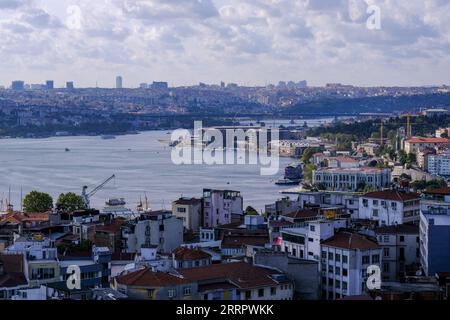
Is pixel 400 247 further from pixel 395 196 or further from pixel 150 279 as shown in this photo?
pixel 150 279

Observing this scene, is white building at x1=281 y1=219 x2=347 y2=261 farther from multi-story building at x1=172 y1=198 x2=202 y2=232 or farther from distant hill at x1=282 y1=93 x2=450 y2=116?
distant hill at x1=282 y1=93 x2=450 y2=116

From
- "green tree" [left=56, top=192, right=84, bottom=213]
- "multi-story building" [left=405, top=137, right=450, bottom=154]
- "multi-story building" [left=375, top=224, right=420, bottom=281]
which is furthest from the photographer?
"multi-story building" [left=405, top=137, right=450, bottom=154]

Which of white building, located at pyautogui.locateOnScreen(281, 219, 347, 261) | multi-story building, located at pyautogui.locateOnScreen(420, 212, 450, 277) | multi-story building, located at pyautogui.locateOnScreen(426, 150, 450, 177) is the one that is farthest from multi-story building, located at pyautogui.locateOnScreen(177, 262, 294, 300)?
multi-story building, located at pyautogui.locateOnScreen(426, 150, 450, 177)

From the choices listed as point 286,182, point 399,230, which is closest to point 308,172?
point 286,182

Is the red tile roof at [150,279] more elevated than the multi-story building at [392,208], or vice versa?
the red tile roof at [150,279]

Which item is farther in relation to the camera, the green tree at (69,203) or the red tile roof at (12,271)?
the green tree at (69,203)

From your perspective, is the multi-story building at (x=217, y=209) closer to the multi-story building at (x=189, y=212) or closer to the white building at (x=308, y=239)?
the multi-story building at (x=189, y=212)

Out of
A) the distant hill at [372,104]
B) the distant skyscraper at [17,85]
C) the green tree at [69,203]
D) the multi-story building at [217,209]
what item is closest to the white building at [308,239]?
the multi-story building at [217,209]

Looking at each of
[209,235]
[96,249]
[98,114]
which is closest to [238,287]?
[96,249]
